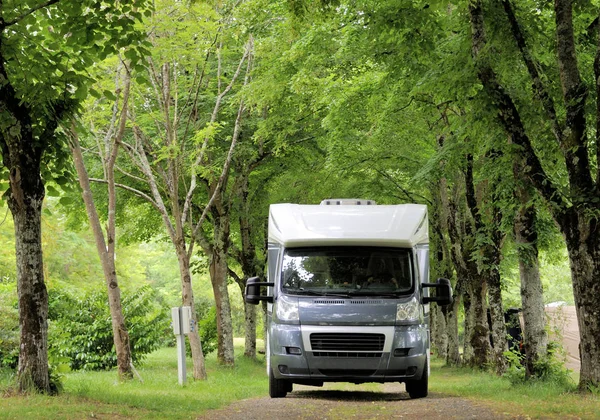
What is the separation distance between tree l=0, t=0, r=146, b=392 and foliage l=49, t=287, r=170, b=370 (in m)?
13.3

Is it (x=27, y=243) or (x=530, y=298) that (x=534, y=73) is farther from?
(x=27, y=243)

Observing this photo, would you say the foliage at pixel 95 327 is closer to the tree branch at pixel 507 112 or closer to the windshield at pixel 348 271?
the windshield at pixel 348 271

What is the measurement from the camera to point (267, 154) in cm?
2792

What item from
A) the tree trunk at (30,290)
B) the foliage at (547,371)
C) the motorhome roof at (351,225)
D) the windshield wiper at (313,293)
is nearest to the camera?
the tree trunk at (30,290)

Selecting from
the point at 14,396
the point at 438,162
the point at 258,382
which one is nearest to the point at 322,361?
the point at 14,396

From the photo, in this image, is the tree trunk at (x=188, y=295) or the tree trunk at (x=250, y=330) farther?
the tree trunk at (x=250, y=330)

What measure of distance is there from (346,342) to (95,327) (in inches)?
545

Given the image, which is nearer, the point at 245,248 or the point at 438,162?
the point at 438,162

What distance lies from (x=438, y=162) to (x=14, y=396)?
11443 millimetres

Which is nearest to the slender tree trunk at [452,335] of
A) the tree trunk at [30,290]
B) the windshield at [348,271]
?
the windshield at [348,271]

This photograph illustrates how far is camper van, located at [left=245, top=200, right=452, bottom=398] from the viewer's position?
12812 mm

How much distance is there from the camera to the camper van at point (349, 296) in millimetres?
12812

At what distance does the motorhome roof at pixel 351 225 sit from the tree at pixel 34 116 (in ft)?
12.4

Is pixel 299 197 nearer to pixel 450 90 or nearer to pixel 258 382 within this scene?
pixel 258 382
